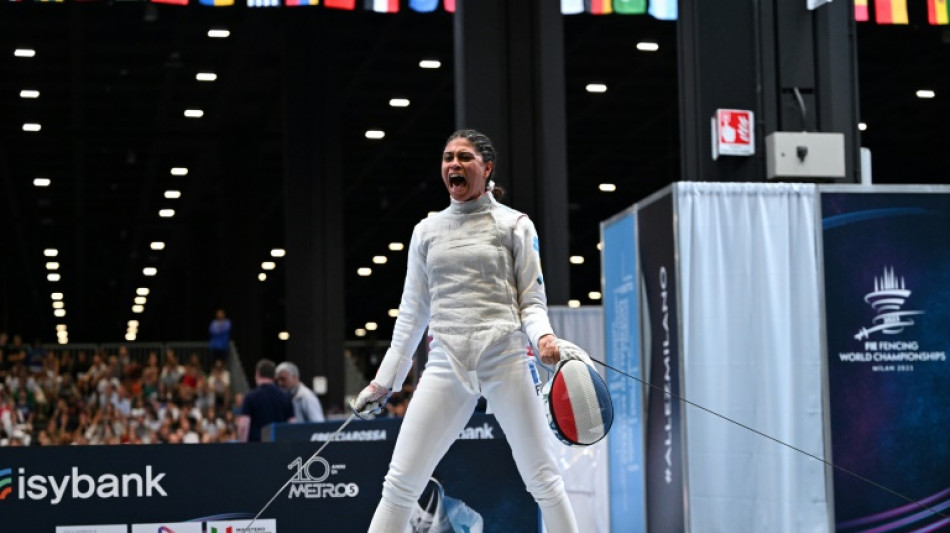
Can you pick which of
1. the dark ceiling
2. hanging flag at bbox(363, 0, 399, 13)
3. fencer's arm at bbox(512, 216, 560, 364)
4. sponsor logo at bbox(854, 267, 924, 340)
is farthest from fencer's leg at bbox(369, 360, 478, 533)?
the dark ceiling

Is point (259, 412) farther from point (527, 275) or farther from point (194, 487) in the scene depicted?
point (527, 275)

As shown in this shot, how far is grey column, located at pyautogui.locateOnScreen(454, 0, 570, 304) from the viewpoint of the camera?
12773 millimetres

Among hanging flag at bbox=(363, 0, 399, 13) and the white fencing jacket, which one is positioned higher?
hanging flag at bbox=(363, 0, 399, 13)

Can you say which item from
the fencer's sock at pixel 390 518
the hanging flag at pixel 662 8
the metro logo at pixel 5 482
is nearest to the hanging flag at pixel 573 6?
the hanging flag at pixel 662 8

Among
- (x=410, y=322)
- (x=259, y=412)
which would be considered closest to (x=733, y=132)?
(x=410, y=322)

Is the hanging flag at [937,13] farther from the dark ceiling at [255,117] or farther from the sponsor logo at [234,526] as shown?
the sponsor logo at [234,526]

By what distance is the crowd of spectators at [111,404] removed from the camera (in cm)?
2155

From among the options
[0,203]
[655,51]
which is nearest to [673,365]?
[655,51]

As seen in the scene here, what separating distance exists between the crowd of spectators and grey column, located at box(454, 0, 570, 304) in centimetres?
776

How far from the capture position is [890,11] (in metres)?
14.9

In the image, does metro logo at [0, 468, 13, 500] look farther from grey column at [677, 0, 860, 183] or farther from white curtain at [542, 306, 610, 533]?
grey column at [677, 0, 860, 183]

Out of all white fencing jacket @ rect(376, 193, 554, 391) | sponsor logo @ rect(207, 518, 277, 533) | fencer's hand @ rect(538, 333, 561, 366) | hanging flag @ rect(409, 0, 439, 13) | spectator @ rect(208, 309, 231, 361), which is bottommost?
sponsor logo @ rect(207, 518, 277, 533)

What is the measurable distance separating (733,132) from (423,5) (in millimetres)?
6729

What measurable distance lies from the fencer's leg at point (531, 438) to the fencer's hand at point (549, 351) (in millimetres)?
207
